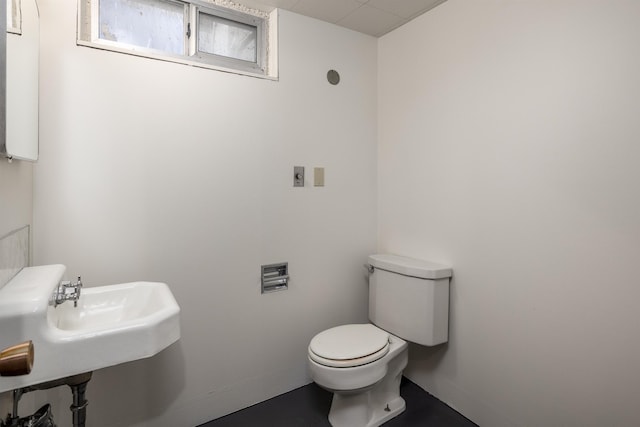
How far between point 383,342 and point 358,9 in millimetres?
1795

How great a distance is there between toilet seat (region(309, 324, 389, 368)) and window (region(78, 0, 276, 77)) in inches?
57.7

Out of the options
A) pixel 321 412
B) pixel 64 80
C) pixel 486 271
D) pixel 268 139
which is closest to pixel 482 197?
pixel 486 271

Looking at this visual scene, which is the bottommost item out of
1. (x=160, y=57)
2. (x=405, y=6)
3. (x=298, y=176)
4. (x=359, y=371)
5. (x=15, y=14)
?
(x=359, y=371)

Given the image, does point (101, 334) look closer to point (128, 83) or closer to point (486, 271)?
point (128, 83)

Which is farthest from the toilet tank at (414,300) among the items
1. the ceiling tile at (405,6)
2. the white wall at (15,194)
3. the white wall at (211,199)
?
the white wall at (15,194)

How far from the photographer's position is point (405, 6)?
1.77 m

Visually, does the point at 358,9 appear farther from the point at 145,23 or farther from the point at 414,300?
the point at 414,300

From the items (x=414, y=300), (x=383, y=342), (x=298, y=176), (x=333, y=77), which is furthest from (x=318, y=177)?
(x=383, y=342)

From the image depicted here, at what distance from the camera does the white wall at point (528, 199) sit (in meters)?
1.16

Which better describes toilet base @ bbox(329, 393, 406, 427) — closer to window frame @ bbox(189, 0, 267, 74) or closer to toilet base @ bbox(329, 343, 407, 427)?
toilet base @ bbox(329, 343, 407, 427)

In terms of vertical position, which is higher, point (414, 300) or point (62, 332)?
point (62, 332)

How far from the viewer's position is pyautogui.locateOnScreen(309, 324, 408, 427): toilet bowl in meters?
1.49

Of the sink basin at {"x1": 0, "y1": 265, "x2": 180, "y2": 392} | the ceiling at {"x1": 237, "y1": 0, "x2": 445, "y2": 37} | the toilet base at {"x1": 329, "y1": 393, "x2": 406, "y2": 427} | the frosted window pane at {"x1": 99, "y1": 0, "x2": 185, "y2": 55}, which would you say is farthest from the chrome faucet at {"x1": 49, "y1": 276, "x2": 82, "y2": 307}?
the ceiling at {"x1": 237, "y1": 0, "x2": 445, "y2": 37}

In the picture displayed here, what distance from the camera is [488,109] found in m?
1.56
